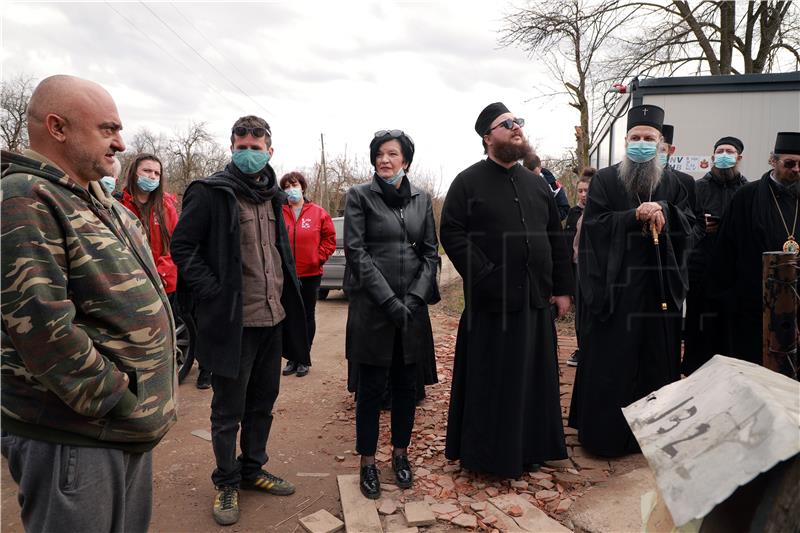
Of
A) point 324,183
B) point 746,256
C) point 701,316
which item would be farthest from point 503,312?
point 324,183

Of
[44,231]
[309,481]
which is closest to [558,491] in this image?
[309,481]

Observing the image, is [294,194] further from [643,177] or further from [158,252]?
[643,177]

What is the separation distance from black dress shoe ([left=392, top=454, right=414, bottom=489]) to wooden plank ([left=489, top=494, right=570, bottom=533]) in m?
0.52

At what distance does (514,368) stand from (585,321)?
0.94m

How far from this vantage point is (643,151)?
159 inches

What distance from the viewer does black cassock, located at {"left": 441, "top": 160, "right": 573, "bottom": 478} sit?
3.57 m

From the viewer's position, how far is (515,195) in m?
3.68

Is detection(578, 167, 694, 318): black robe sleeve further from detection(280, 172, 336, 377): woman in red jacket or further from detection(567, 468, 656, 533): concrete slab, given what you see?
detection(280, 172, 336, 377): woman in red jacket

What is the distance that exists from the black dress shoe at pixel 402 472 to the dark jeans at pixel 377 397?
6.8 inches

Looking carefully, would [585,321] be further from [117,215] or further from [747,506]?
[117,215]

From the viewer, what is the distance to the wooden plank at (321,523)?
9.93 feet

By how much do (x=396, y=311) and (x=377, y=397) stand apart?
57 cm

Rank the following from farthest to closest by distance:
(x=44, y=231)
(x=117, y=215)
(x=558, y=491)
A: 1. (x=558, y=491)
2. (x=117, y=215)
3. (x=44, y=231)

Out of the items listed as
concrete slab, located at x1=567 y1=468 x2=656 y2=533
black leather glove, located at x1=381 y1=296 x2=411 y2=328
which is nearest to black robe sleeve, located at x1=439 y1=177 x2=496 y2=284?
black leather glove, located at x1=381 y1=296 x2=411 y2=328
